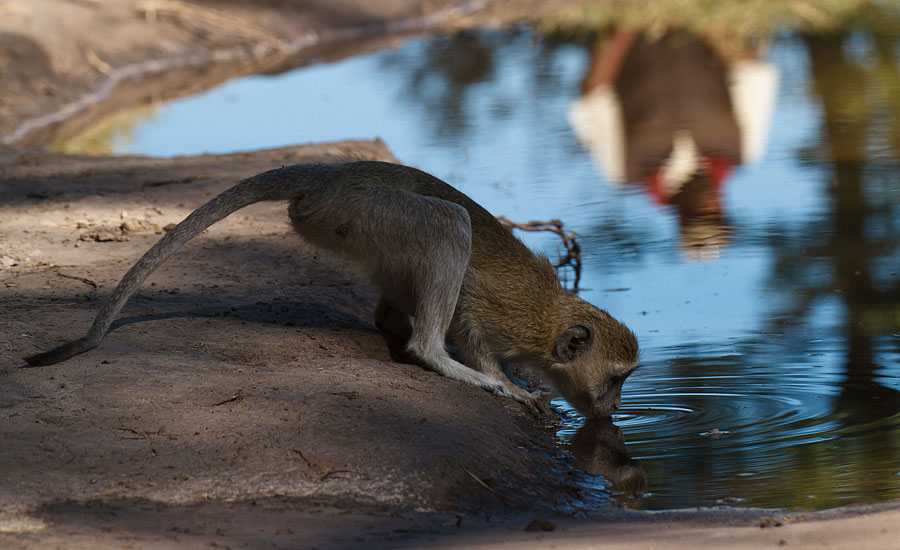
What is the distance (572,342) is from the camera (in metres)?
5.81

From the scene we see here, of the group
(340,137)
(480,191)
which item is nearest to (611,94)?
(340,137)

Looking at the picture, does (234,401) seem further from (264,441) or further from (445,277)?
(445,277)

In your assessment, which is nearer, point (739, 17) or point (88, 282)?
point (88, 282)

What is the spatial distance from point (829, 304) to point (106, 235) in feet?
15.1

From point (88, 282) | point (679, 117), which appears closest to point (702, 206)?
point (679, 117)

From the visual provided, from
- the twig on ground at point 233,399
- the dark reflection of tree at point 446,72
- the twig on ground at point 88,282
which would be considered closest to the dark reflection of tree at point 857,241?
the twig on ground at point 233,399

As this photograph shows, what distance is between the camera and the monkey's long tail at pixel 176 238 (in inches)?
207

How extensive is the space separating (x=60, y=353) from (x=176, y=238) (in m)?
0.71

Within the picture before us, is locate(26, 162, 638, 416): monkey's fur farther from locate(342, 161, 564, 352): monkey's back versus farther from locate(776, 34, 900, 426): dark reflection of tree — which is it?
locate(776, 34, 900, 426): dark reflection of tree

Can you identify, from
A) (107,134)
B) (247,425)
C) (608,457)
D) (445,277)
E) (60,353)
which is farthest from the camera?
(107,134)

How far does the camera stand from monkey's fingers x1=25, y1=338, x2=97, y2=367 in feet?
17.0

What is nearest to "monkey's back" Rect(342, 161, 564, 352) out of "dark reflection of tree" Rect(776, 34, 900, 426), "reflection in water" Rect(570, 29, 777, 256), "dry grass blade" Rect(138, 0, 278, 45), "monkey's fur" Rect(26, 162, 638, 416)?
"monkey's fur" Rect(26, 162, 638, 416)

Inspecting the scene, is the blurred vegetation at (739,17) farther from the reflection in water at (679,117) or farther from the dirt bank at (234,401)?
the dirt bank at (234,401)

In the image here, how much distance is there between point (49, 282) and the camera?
6676 millimetres
